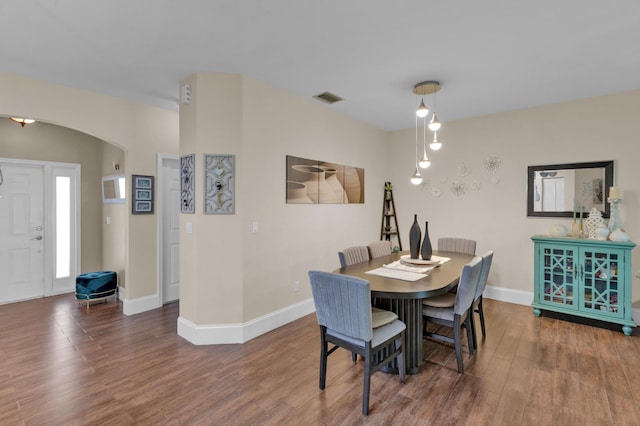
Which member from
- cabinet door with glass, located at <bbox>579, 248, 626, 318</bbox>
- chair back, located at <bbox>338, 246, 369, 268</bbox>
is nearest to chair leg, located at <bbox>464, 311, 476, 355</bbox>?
chair back, located at <bbox>338, 246, 369, 268</bbox>

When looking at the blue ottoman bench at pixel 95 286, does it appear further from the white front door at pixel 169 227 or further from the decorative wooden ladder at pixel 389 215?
the decorative wooden ladder at pixel 389 215

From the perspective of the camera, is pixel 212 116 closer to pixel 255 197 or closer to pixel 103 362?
pixel 255 197

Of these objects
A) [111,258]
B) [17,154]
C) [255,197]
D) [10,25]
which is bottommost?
[111,258]

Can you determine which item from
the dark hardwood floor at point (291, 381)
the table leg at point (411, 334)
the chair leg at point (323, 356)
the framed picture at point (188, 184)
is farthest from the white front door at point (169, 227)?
the table leg at point (411, 334)

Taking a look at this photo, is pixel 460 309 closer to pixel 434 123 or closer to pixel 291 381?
pixel 291 381

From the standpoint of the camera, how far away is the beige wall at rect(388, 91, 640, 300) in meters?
3.62

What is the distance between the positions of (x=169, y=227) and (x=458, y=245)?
12.6ft

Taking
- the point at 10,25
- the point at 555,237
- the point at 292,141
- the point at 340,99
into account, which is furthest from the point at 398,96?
the point at 10,25

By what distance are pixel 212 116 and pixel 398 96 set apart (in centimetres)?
210

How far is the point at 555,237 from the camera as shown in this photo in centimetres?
368

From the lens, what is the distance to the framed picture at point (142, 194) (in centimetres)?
397

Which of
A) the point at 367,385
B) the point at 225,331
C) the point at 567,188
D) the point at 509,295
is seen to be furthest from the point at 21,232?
the point at 567,188

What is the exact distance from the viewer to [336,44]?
252 centimetres

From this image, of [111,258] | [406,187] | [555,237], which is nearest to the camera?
[555,237]
